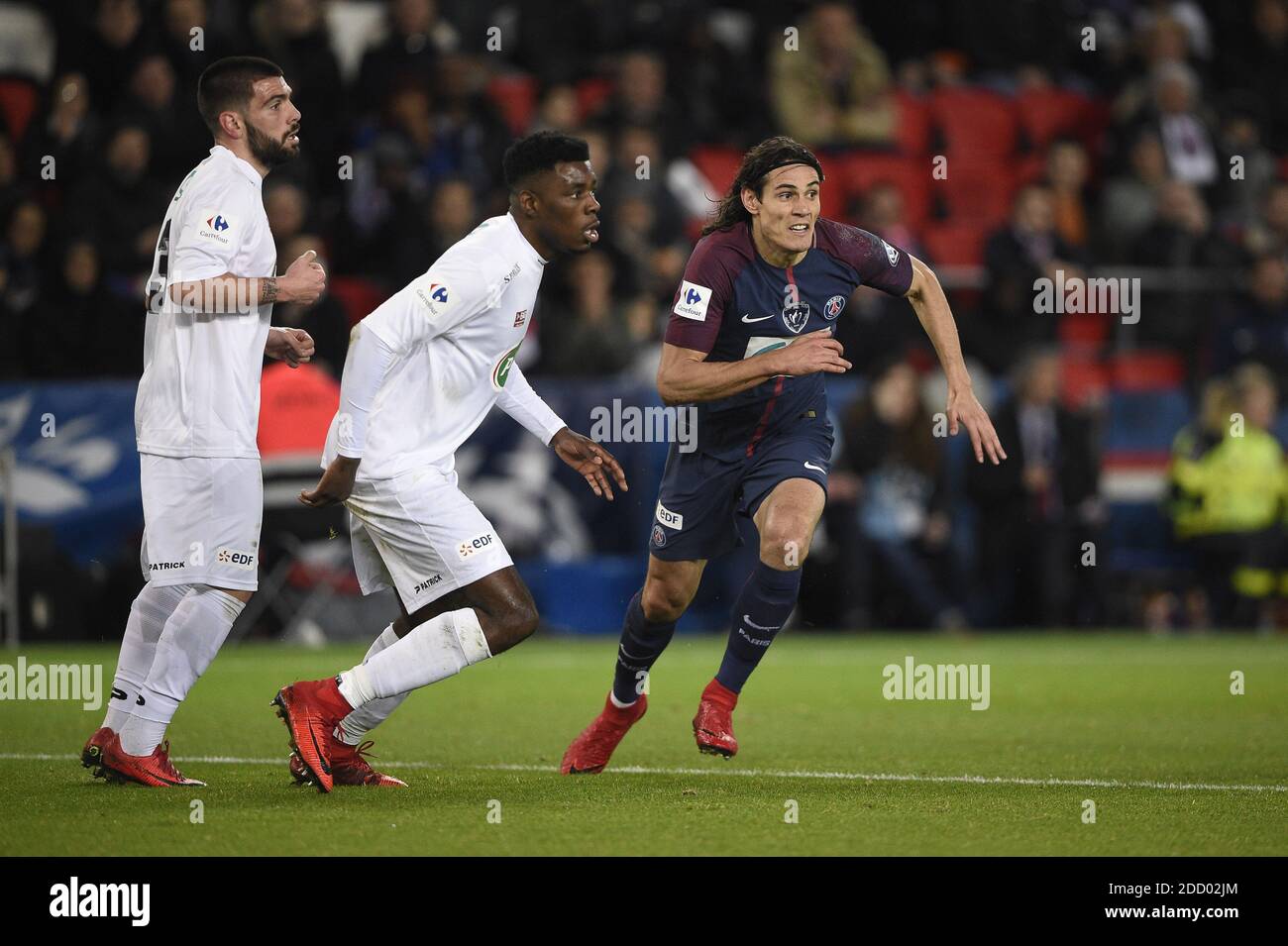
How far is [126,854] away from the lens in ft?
16.1

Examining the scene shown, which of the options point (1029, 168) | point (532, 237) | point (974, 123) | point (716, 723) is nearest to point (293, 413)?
point (532, 237)

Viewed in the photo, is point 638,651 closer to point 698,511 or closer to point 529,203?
point 698,511

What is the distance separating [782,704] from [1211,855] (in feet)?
Result: 14.6

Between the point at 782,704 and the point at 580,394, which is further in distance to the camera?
the point at 580,394

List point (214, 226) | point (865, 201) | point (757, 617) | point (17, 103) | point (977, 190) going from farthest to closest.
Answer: point (977, 190), point (17, 103), point (865, 201), point (757, 617), point (214, 226)

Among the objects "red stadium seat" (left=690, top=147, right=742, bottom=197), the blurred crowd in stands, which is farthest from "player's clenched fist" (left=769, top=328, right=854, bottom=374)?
"red stadium seat" (left=690, top=147, right=742, bottom=197)

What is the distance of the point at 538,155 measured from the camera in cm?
635

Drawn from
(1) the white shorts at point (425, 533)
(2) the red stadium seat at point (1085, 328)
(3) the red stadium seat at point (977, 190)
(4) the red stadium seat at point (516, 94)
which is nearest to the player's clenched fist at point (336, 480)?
(1) the white shorts at point (425, 533)

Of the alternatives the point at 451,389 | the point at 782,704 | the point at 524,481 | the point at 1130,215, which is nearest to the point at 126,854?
the point at 451,389

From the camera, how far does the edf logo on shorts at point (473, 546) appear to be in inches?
239

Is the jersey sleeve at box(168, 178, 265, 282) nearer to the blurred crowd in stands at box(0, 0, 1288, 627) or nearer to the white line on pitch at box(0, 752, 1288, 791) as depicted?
the white line on pitch at box(0, 752, 1288, 791)

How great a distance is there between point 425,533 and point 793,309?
1722mm

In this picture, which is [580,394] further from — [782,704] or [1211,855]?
[1211,855]

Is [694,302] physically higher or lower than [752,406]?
higher
